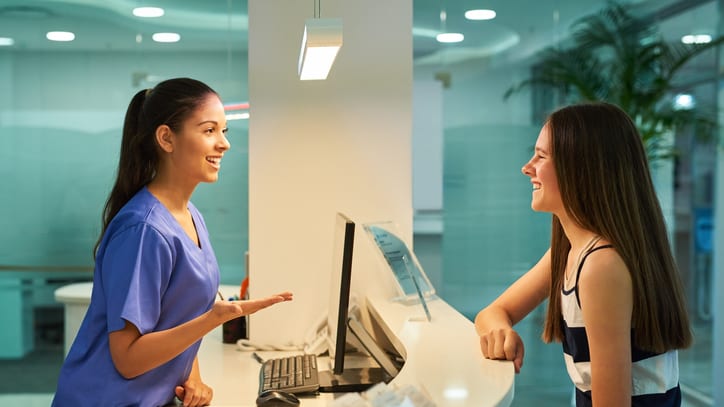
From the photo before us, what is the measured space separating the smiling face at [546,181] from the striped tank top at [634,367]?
18cm

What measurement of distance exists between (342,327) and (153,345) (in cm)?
52

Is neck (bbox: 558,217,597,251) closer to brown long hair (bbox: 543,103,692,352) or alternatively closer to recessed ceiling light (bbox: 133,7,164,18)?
brown long hair (bbox: 543,103,692,352)

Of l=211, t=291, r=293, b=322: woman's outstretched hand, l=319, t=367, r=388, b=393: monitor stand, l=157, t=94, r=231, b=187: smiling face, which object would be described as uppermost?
l=157, t=94, r=231, b=187: smiling face

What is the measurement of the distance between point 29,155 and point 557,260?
3.98m

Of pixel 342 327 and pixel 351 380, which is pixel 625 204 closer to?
pixel 342 327

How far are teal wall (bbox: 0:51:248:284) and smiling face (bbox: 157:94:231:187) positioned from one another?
9.42 ft

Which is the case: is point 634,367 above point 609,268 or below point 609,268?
below

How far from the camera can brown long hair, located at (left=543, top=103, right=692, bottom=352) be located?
5.08 feet

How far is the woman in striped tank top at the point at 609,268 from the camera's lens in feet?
4.93

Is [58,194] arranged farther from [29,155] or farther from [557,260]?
[557,260]

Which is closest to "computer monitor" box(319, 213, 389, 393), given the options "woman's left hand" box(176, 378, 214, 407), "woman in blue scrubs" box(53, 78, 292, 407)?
"woman in blue scrubs" box(53, 78, 292, 407)

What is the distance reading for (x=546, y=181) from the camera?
1729 mm

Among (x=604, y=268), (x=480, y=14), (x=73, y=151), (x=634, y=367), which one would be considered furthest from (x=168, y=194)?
(x=480, y=14)

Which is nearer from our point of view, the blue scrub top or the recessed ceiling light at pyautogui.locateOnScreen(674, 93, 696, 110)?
the blue scrub top
